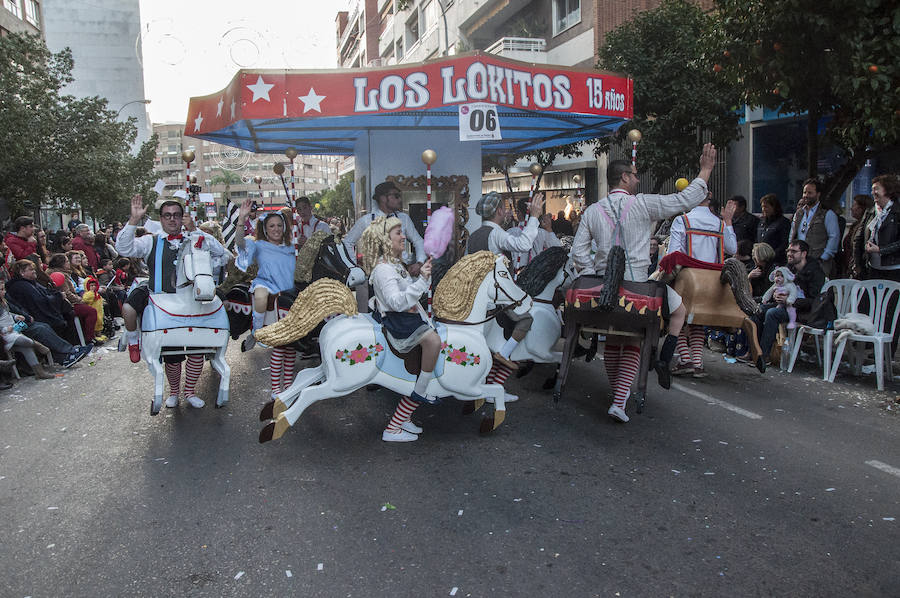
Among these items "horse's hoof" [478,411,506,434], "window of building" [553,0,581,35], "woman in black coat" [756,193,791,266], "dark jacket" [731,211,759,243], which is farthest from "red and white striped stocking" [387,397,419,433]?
"window of building" [553,0,581,35]

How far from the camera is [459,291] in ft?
18.6

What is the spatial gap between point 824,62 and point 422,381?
23.0 ft

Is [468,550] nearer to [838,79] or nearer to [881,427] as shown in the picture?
[881,427]

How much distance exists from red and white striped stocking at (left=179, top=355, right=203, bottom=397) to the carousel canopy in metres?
2.62

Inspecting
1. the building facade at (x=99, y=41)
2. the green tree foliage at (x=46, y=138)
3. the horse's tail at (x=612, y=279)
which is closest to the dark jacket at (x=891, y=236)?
the horse's tail at (x=612, y=279)

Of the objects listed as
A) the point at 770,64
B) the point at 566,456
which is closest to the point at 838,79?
the point at 770,64

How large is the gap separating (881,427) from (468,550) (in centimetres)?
421

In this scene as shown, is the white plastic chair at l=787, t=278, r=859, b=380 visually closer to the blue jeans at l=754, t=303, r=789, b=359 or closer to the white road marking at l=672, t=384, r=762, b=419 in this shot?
the blue jeans at l=754, t=303, r=789, b=359

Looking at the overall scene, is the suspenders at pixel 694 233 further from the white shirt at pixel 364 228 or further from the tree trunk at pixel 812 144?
the tree trunk at pixel 812 144

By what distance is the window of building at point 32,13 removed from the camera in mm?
32781

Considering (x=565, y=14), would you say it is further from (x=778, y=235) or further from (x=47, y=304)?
(x=47, y=304)

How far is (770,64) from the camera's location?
9.03 metres

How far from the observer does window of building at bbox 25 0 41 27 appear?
3278 cm

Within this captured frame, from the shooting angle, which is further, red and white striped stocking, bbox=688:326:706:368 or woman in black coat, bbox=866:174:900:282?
woman in black coat, bbox=866:174:900:282
